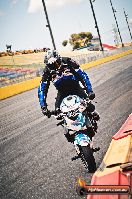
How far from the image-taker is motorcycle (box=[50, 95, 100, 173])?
4.47 metres

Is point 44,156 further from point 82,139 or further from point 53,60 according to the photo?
point 53,60

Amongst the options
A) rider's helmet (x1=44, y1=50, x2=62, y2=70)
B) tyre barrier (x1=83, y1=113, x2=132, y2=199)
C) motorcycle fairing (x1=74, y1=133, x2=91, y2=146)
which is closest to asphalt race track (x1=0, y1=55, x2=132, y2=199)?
tyre barrier (x1=83, y1=113, x2=132, y2=199)

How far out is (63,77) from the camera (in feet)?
16.3

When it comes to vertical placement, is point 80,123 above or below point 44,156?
above

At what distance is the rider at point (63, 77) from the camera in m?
4.95

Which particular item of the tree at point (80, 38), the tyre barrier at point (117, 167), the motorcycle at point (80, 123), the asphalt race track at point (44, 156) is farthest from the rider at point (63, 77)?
the tree at point (80, 38)

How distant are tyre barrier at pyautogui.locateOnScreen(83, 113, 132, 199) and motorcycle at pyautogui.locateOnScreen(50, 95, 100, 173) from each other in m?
0.31

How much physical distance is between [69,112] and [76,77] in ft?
3.10

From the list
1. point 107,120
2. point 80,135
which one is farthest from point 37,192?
point 107,120

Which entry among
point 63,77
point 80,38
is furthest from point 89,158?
point 80,38

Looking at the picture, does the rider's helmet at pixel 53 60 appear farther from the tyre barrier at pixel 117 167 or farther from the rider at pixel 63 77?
the tyre barrier at pixel 117 167

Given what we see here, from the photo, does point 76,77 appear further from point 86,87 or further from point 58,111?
point 58,111

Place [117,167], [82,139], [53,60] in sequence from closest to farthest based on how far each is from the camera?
[117,167] < [82,139] < [53,60]

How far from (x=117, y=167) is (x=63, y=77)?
75.3 inches
